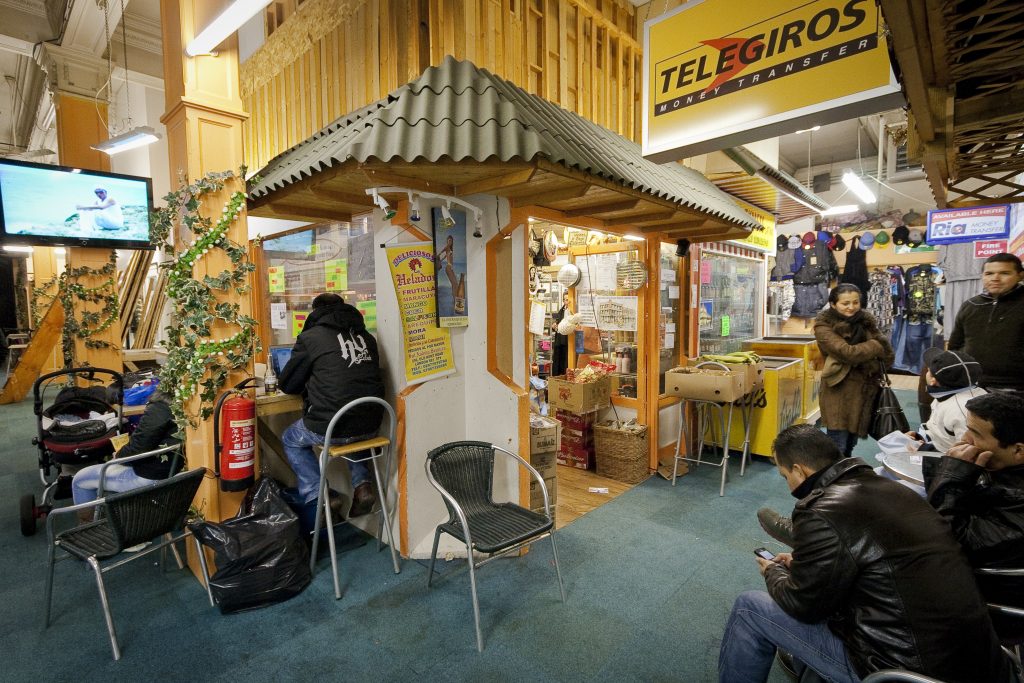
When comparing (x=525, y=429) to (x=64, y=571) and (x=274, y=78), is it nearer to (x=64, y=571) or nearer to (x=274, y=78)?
(x=64, y=571)

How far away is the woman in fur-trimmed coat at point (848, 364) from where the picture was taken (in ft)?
13.4

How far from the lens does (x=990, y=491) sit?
176 cm

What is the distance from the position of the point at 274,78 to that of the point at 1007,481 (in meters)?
6.06

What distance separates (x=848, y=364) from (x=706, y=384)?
1.12 meters

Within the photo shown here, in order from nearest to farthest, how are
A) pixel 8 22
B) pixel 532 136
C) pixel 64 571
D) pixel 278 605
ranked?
pixel 532 136
pixel 278 605
pixel 64 571
pixel 8 22

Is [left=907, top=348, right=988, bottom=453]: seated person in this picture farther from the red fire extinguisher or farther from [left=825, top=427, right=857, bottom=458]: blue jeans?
the red fire extinguisher

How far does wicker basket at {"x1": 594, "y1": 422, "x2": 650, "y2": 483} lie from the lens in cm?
498

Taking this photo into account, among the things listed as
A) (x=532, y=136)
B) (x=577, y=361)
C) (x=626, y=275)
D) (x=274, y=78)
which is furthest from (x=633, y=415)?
(x=274, y=78)

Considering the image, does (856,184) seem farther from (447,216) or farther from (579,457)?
(447,216)

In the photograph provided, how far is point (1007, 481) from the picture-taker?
1855 mm

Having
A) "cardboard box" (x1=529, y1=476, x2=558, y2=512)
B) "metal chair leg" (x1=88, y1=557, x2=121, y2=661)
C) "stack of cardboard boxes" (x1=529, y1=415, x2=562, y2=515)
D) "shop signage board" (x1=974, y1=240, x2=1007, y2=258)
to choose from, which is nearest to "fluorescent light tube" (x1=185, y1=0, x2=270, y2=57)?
"metal chair leg" (x1=88, y1=557, x2=121, y2=661)

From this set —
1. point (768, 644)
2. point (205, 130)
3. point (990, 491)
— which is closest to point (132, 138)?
point (205, 130)

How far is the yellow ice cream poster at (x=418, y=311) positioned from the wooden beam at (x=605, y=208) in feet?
4.05

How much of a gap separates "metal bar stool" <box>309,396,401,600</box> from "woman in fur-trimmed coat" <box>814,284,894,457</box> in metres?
3.54
